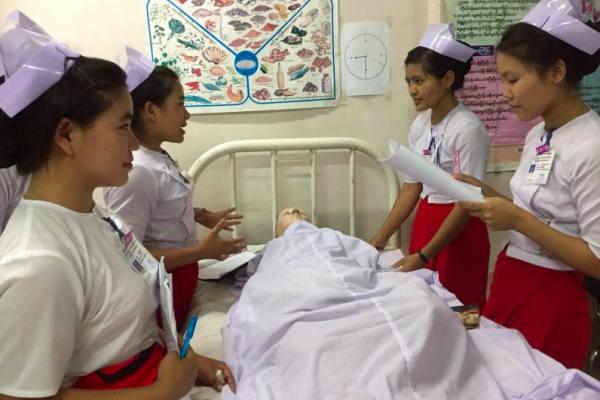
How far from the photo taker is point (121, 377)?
2.87 feet

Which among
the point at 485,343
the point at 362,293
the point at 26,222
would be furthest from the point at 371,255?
the point at 26,222

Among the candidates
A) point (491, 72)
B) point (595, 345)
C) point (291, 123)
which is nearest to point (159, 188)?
point (291, 123)

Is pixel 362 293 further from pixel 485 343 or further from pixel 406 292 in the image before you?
pixel 485 343

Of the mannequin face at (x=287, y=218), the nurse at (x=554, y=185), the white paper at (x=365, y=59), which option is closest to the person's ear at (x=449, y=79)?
the white paper at (x=365, y=59)

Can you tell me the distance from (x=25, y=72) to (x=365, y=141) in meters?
1.69

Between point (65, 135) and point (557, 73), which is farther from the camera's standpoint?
point (557, 73)

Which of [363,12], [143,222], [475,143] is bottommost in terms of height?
[143,222]

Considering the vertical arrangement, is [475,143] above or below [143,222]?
above

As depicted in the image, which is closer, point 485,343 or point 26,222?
point 26,222

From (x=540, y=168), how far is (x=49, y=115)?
1263 mm

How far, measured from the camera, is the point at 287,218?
2.11 m

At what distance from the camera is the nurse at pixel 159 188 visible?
4.61ft

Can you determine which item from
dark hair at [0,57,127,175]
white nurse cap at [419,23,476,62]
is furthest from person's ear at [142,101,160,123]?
white nurse cap at [419,23,476,62]

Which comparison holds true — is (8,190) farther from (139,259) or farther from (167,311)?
(167,311)
